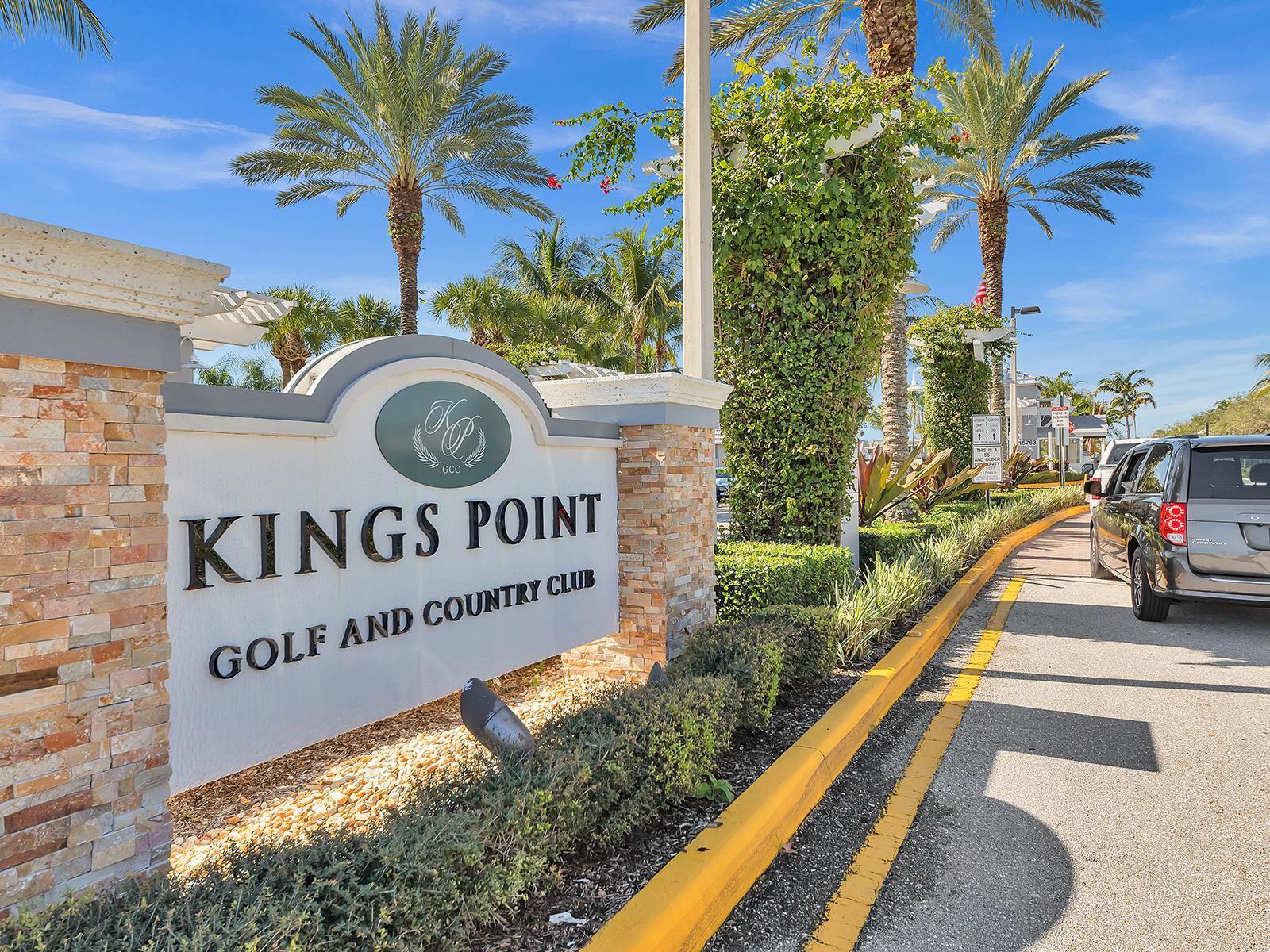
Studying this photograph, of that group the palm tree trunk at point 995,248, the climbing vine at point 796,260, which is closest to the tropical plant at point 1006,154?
the palm tree trunk at point 995,248

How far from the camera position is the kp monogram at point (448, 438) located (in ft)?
13.0

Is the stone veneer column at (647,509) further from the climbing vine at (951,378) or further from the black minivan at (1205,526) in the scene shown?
the climbing vine at (951,378)

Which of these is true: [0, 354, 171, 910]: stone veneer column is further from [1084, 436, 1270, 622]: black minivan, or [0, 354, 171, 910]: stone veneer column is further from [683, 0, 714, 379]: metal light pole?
[1084, 436, 1270, 622]: black minivan

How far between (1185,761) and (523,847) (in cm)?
386

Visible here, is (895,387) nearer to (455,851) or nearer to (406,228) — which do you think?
(406,228)

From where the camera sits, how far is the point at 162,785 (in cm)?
257

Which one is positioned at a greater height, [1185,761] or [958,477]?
[958,477]

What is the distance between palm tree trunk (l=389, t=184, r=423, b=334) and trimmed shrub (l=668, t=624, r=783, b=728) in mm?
15509

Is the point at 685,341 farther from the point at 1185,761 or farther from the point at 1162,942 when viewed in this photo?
the point at 1162,942

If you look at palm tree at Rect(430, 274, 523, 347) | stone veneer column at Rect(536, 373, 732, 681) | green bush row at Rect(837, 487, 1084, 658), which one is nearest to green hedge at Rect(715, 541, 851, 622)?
green bush row at Rect(837, 487, 1084, 658)

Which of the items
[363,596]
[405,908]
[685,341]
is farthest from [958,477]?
[405,908]

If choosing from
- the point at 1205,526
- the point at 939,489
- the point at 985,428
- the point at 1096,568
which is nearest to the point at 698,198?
the point at 1205,526

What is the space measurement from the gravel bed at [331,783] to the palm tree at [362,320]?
20742mm

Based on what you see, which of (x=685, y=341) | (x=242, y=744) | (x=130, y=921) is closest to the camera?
(x=130, y=921)
